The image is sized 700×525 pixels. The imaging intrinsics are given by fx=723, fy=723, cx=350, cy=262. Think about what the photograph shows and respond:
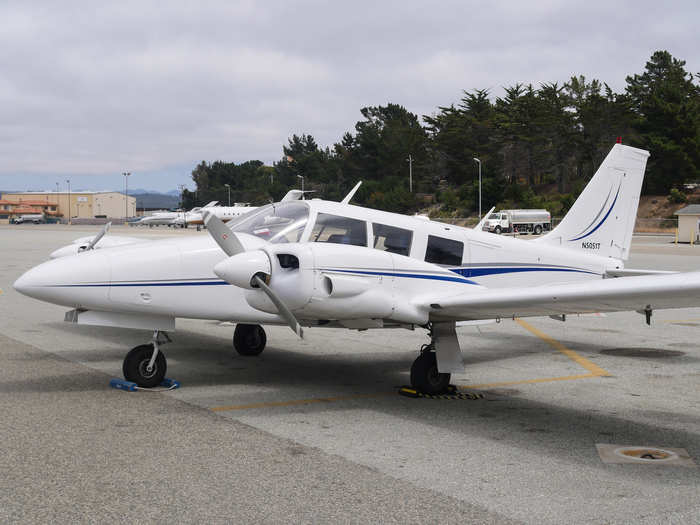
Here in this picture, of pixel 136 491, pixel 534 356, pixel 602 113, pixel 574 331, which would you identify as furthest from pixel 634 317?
pixel 602 113

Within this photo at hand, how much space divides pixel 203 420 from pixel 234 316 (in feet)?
5.27

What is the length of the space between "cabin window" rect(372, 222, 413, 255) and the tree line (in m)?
78.1

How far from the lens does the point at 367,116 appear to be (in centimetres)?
12312

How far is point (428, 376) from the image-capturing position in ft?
29.4

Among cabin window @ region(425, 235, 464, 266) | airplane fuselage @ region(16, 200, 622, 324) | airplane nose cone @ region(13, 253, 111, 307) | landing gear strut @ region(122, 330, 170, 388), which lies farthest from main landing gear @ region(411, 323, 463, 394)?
airplane nose cone @ region(13, 253, 111, 307)

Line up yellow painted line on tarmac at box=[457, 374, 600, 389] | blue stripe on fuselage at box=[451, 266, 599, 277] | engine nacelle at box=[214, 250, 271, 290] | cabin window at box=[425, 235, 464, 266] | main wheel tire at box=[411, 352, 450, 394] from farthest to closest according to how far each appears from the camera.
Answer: blue stripe on fuselage at box=[451, 266, 599, 277]
yellow painted line on tarmac at box=[457, 374, 600, 389]
cabin window at box=[425, 235, 464, 266]
main wheel tire at box=[411, 352, 450, 394]
engine nacelle at box=[214, 250, 271, 290]

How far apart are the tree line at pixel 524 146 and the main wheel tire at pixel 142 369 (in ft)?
262

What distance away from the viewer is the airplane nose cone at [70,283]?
8.16 m

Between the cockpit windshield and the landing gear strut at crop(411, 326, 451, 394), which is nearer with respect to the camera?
the cockpit windshield

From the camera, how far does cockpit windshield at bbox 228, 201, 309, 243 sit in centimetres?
882

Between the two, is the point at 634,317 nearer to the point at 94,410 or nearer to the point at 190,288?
the point at 190,288

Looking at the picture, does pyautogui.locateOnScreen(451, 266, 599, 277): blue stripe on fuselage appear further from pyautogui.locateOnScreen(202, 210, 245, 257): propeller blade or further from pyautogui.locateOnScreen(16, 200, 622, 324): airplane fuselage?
pyautogui.locateOnScreen(202, 210, 245, 257): propeller blade

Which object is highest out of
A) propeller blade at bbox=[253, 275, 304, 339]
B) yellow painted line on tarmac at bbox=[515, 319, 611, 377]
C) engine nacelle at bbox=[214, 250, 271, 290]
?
engine nacelle at bbox=[214, 250, 271, 290]

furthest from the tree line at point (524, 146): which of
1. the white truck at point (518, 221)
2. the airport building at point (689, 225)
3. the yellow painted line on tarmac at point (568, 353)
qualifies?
the yellow painted line on tarmac at point (568, 353)
